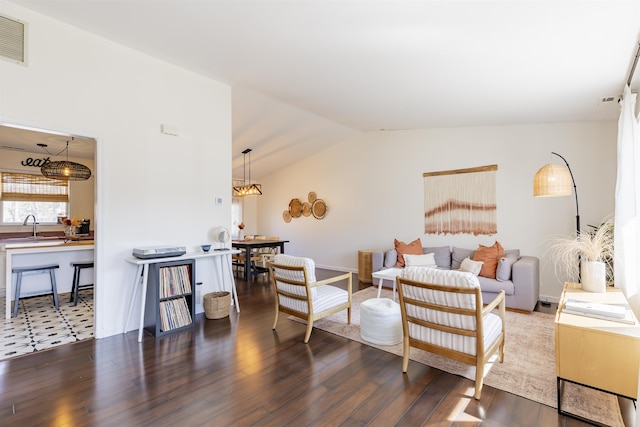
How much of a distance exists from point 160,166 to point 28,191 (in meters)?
4.66

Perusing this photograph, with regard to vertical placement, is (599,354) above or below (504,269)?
below

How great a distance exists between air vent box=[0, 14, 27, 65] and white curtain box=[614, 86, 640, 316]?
561 cm

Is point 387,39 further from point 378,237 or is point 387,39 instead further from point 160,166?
point 378,237

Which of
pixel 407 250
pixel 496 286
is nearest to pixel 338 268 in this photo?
pixel 407 250

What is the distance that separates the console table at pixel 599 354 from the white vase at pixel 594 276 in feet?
3.08

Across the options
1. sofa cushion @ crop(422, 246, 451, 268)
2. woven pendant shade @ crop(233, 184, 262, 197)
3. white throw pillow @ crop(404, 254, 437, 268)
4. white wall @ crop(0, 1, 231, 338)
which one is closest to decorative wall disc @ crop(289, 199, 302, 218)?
woven pendant shade @ crop(233, 184, 262, 197)

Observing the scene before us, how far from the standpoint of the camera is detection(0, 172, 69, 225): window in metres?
5.90

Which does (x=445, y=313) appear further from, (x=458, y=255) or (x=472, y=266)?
(x=458, y=255)

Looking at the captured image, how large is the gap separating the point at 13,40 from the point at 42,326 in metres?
3.09

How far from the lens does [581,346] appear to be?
6.54 ft

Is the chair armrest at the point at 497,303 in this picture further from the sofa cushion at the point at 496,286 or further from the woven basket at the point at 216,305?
the woven basket at the point at 216,305

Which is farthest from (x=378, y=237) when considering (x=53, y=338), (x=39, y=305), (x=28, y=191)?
(x=28, y=191)

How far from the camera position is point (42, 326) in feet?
11.7

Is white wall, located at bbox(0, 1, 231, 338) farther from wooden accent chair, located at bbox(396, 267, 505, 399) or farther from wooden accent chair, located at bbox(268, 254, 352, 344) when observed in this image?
wooden accent chair, located at bbox(396, 267, 505, 399)
